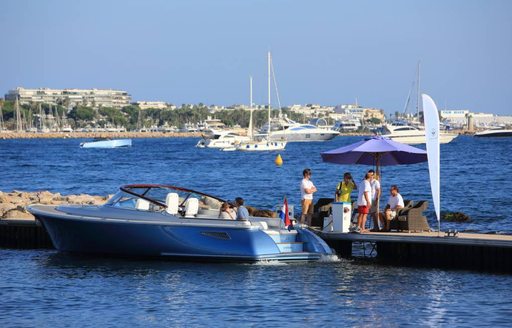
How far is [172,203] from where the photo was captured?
2359 centimetres

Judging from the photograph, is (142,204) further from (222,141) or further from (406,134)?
(406,134)

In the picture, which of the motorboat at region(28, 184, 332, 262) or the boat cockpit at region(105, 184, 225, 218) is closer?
the motorboat at region(28, 184, 332, 262)

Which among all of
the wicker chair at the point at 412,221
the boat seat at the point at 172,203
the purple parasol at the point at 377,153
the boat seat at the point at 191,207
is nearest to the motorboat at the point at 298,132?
the purple parasol at the point at 377,153

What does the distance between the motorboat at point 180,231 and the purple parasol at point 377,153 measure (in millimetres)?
2689

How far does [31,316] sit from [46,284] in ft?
10.6

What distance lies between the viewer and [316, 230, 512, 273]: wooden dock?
22750mm

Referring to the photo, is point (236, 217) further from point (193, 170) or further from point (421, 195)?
point (193, 170)

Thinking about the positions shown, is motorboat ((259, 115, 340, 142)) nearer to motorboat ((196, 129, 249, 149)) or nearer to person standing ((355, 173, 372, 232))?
motorboat ((196, 129, 249, 149))

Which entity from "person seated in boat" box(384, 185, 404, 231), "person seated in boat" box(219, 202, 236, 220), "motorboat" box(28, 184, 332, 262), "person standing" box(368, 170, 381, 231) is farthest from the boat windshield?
"person seated in boat" box(384, 185, 404, 231)

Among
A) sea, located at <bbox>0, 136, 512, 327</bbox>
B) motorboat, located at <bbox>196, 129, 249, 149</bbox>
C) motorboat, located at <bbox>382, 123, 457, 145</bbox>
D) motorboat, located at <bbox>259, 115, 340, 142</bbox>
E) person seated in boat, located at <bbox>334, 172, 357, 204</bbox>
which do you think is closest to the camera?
sea, located at <bbox>0, 136, 512, 327</bbox>

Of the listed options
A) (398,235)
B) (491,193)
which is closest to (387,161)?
(398,235)

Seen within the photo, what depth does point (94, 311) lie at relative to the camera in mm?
19141

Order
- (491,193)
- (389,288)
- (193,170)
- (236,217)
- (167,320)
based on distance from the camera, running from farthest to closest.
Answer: (193,170) < (491,193) < (236,217) < (389,288) < (167,320)

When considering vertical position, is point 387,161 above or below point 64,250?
above
